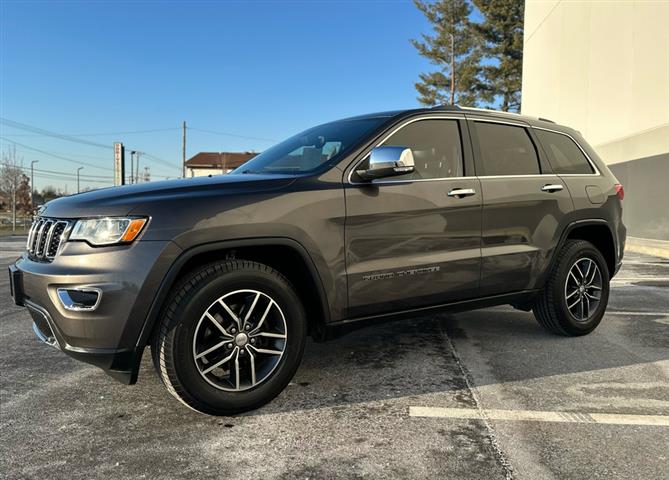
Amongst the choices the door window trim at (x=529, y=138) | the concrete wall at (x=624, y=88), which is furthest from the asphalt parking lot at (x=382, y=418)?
the concrete wall at (x=624, y=88)

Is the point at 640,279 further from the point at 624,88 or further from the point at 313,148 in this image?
the point at 624,88

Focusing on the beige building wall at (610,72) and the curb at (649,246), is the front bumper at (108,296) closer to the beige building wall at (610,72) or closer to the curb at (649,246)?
the curb at (649,246)

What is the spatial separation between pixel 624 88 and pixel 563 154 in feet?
42.5

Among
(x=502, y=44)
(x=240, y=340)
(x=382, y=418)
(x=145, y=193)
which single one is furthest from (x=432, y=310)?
(x=502, y=44)

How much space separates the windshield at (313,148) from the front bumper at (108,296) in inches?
46.8

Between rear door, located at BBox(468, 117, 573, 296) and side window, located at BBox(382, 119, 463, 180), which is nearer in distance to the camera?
side window, located at BBox(382, 119, 463, 180)

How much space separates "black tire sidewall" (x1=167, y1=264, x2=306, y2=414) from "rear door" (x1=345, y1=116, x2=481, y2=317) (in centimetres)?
43

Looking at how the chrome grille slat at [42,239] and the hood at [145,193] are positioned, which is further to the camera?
the chrome grille slat at [42,239]

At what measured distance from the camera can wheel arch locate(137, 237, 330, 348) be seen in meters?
2.75

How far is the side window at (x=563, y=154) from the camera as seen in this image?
15.0ft

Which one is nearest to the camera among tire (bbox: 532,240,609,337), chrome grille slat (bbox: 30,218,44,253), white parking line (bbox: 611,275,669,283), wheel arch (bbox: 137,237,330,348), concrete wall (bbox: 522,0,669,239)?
wheel arch (bbox: 137,237,330,348)

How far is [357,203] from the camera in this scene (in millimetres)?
3270

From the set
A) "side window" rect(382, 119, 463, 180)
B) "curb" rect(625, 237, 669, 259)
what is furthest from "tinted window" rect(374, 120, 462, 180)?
"curb" rect(625, 237, 669, 259)

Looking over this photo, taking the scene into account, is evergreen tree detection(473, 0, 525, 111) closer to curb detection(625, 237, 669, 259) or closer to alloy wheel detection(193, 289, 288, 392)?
curb detection(625, 237, 669, 259)
